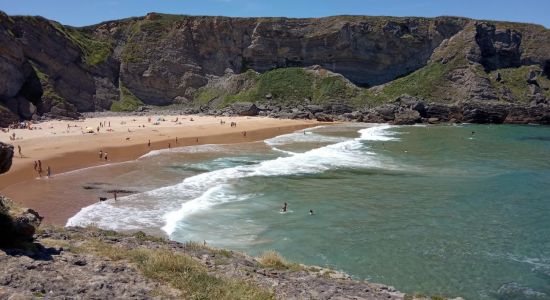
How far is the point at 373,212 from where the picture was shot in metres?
23.1

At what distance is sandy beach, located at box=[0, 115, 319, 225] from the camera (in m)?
26.7

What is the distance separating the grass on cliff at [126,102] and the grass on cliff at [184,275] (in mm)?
84350

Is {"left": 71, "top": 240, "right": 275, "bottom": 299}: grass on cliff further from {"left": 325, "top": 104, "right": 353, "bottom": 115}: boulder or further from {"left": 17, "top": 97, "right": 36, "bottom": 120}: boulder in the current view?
{"left": 325, "top": 104, "right": 353, "bottom": 115}: boulder

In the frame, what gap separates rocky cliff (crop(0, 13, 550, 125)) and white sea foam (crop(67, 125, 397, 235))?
184ft

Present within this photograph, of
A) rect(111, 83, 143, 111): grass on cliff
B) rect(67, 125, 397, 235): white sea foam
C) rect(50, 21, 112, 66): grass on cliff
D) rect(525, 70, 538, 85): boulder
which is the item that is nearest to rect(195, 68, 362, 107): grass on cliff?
rect(111, 83, 143, 111): grass on cliff

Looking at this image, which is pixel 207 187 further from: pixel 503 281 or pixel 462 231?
pixel 503 281

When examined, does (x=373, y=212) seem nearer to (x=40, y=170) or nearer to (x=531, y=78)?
(x=40, y=170)

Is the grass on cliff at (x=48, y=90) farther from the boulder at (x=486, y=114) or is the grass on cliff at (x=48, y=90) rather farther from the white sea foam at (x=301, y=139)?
the boulder at (x=486, y=114)

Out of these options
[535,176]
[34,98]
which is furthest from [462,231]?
[34,98]

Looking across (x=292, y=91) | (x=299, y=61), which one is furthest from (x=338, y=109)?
(x=299, y=61)

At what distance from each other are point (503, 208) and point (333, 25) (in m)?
91.9

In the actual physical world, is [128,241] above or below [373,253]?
above

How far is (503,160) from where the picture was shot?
41.6 m

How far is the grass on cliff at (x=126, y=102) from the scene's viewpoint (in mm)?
91312
